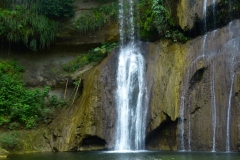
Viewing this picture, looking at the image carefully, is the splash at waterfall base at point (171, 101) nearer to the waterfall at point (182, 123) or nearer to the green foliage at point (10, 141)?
the waterfall at point (182, 123)

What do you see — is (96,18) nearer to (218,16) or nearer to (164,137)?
(218,16)

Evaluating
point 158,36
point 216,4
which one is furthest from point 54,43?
point 216,4

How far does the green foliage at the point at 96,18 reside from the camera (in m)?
21.3

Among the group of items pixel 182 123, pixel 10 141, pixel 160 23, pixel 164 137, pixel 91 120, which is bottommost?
pixel 10 141

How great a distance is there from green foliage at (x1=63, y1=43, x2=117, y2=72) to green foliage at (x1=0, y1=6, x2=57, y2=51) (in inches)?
73.5

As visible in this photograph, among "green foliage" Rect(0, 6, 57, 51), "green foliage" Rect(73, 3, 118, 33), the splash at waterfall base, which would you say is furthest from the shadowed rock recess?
"green foliage" Rect(0, 6, 57, 51)

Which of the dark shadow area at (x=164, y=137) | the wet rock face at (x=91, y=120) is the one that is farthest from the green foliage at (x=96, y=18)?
the dark shadow area at (x=164, y=137)

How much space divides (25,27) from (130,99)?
796 centimetres

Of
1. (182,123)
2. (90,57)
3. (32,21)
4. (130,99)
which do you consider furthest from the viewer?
(32,21)

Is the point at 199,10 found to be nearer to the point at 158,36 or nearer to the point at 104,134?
the point at 158,36

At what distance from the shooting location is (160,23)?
1773 centimetres

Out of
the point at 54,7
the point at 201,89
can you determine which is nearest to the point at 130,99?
the point at 201,89

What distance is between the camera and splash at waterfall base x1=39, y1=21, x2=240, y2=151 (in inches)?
563

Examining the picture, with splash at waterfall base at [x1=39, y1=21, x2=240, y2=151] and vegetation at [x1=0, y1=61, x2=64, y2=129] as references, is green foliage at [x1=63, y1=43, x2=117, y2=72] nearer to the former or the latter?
splash at waterfall base at [x1=39, y1=21, x2=240, y2=151]
